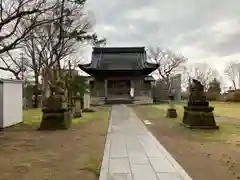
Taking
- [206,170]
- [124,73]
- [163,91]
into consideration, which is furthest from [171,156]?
[163,91]

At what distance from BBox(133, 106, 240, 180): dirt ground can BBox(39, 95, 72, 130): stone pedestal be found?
402 centimetres

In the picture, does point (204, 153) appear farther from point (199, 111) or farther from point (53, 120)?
point (53, 120)

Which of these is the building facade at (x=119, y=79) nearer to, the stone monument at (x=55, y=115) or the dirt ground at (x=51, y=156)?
the stone monument at (x=55, y=115)

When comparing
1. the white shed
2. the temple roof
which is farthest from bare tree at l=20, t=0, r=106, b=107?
the temple roof

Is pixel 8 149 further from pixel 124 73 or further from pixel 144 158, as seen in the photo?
pixel 124 73

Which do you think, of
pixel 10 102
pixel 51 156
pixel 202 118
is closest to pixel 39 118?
pixel 10 102

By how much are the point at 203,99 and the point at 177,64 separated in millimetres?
39000

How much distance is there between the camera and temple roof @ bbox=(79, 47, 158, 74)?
38.5 m

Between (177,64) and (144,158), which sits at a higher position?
(177,64)

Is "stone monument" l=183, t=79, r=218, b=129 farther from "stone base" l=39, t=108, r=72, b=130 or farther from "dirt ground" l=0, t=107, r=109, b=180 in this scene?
"stone base" l=39, t=108, r=72, b=130

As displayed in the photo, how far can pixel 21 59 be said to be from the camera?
31.3 metres

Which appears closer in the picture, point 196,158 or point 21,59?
point 196,158

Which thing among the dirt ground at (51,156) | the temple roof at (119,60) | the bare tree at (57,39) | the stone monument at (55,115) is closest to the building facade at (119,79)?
the temple roof at (119,60)

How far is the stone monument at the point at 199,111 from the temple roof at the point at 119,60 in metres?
24.5
